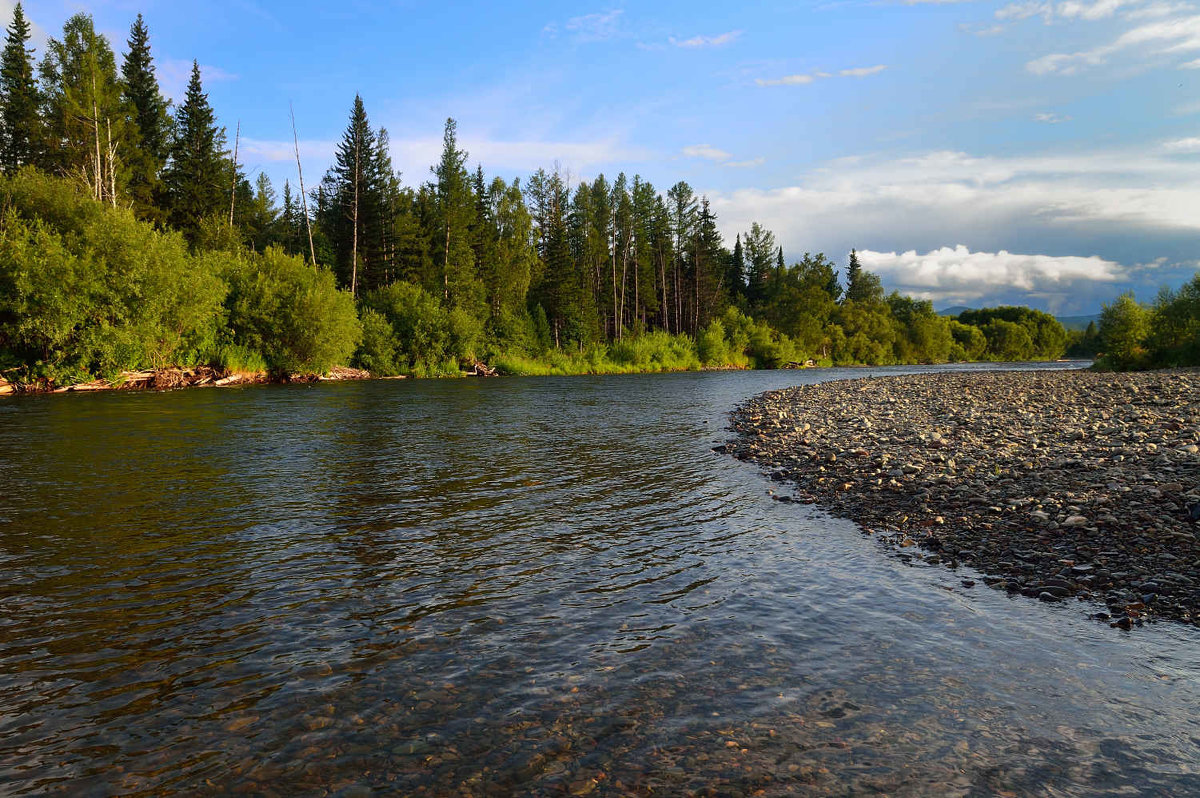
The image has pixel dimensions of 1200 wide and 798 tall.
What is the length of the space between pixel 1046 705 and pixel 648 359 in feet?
271

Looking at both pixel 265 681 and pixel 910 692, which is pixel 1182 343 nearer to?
pixel 910 692

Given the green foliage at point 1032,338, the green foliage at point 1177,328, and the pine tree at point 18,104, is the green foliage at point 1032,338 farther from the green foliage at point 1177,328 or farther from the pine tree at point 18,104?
the pine tree at point 18,104

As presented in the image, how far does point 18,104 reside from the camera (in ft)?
204

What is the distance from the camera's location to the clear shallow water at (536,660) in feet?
14.8

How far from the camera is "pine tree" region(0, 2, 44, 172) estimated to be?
6141 centimetres

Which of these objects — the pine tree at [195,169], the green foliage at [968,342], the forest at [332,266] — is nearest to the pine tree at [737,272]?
the forest at [332,266]

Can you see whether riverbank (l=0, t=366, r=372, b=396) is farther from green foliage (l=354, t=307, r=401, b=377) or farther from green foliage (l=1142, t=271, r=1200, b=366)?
green foliage (l=1142, t=271, r=1200, b=366)

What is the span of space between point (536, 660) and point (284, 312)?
52445mm

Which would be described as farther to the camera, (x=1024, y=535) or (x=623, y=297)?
(x=623, y=297)

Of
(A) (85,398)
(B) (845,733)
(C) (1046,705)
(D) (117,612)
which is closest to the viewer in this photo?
(B) (845,733)

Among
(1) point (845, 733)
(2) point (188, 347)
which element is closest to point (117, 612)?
(1) point (845, 733)

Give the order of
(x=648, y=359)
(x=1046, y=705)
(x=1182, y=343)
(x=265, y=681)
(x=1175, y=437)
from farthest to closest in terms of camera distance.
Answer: (x=648, y=359) → (x=1182, y=343) → (x=1175, y=437) → (x=265, y=681) → (x=1046, y=705)

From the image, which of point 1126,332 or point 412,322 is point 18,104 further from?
point 1126,332

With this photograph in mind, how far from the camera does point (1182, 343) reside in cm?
5078
